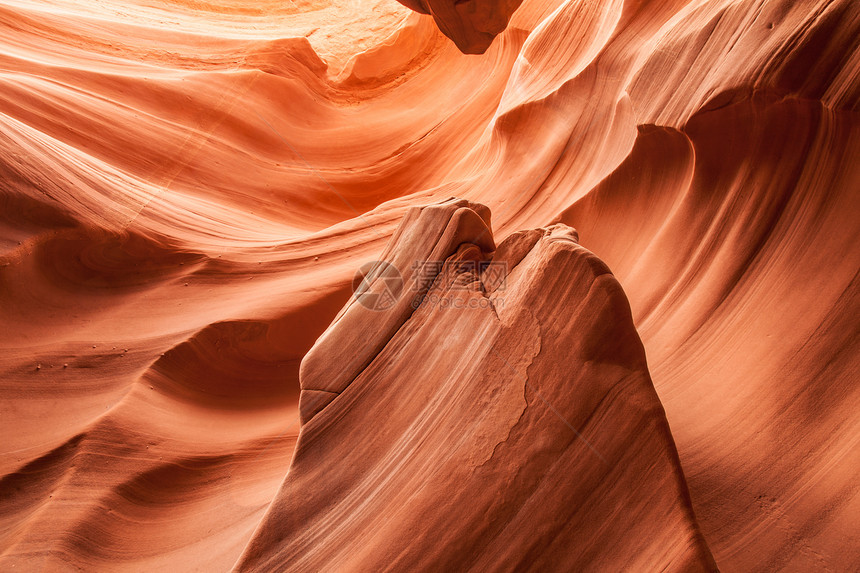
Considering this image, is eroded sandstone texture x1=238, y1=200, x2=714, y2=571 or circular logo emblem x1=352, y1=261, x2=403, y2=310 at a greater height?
A: circular logo emblem x1=352, y1=261, x2=403, y2=310

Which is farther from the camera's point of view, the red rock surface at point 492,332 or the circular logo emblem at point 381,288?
the circular logo emblem at point 381,288

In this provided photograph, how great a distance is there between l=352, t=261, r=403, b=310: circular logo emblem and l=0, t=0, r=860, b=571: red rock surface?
4 centimetres

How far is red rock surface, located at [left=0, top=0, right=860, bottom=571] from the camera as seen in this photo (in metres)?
1.24

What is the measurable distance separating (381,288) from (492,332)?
43cm

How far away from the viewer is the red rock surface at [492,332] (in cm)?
124

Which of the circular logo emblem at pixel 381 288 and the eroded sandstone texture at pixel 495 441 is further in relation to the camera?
the circular logo emblem at pixel 381 288

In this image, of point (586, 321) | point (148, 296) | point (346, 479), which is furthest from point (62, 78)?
point (586, 321)

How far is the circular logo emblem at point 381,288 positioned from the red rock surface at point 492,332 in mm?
39

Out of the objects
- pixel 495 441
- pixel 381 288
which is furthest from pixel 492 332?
pixel 381 288

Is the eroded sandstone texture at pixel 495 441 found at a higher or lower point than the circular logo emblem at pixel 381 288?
lower

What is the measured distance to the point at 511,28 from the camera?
13.5 ft

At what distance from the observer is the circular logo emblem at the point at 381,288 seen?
164cm

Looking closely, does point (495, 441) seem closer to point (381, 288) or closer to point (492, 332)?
point (492, 332)

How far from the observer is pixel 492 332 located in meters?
1.40
